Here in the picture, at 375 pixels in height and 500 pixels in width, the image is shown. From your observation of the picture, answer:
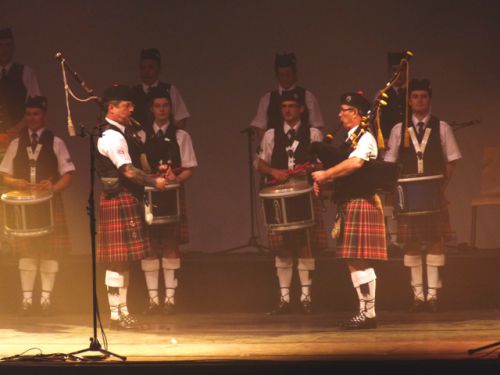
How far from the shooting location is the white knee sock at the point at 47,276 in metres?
8.77

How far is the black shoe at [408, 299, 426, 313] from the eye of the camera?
8.38 meters

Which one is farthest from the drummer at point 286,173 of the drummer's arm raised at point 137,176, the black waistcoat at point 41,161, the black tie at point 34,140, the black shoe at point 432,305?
the black tie at point 34,140

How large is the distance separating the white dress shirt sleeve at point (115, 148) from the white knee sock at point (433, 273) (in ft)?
7.35

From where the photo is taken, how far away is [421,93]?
843cm

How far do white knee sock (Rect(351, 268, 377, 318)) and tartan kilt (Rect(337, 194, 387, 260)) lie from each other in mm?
124

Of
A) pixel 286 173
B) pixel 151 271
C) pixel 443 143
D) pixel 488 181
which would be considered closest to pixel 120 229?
pixel 151 271

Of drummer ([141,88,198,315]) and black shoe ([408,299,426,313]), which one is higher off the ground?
drummer ([141,88,198,315])

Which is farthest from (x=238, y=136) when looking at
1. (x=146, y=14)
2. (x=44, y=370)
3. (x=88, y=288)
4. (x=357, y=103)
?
(x=44, y=370)

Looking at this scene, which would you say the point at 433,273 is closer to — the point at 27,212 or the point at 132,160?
the point at 132,160

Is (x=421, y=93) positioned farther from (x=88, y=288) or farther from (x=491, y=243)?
(x=88, y=288)

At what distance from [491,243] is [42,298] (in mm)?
3725

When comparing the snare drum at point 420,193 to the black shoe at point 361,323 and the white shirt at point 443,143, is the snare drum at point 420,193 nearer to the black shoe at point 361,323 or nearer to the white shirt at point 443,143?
the white shirt at point 443,143

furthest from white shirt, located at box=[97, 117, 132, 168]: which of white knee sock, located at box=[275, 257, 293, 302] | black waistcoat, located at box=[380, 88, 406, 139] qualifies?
black waistcoat, located at box=[380, 88, 406, 139]

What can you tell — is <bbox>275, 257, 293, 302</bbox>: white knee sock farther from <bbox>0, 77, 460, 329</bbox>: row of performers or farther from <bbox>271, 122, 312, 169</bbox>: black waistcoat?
<bbox>271, 122, 312, 169</bbox>: black waistcoat
